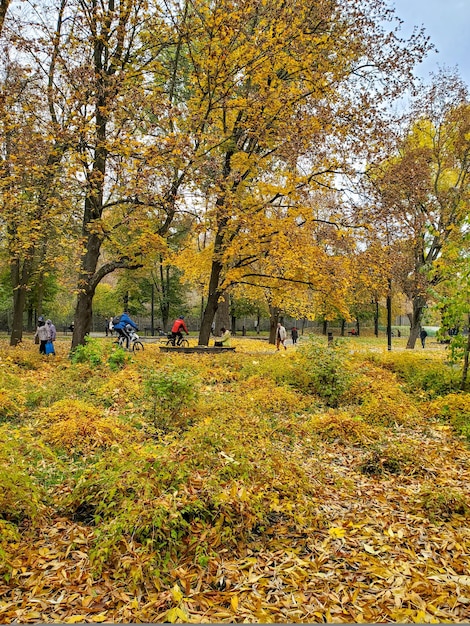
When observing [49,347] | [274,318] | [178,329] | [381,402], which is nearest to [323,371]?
[381,402]

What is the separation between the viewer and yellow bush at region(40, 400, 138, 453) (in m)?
4.53

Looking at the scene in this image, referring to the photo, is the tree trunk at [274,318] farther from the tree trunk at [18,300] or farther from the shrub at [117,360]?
the shrub at [117,360]

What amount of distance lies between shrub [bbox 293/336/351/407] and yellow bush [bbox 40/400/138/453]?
3.77m

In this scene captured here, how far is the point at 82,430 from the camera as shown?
469 centimetres

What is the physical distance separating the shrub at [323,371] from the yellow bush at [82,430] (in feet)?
12.4

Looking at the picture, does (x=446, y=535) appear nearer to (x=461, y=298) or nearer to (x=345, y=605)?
(x=345, y=605)

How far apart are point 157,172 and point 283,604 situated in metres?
8.28

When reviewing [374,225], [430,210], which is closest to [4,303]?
[374,225]

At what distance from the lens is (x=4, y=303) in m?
25.3

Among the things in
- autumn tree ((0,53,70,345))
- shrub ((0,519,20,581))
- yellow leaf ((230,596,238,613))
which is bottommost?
yellow leaf ((230,596,238,613))

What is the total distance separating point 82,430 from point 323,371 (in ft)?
14.6

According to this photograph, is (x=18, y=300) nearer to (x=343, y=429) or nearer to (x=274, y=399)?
(x=274, y=399)

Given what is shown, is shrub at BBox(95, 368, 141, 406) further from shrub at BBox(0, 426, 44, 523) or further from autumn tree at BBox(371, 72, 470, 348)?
autumn tree at BBox(371, 72, 470, 348)

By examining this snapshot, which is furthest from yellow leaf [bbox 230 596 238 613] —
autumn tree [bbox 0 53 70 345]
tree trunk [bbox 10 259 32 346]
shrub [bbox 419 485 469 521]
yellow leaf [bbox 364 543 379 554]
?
tree trunk [bbox 10 259 32 346]
